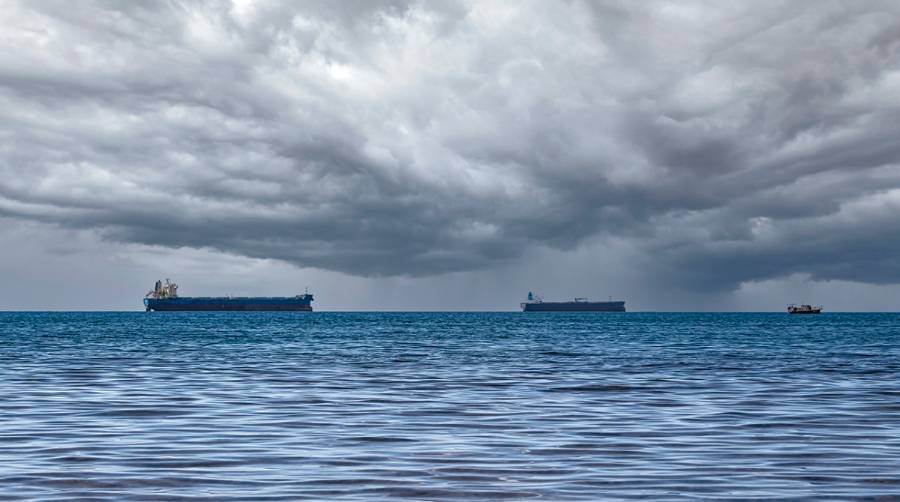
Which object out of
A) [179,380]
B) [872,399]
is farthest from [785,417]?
[179,380]

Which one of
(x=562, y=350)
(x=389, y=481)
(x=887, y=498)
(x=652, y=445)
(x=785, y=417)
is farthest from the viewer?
(x=562, y=350)

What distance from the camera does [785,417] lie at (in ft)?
82.8

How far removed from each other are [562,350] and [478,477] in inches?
2047

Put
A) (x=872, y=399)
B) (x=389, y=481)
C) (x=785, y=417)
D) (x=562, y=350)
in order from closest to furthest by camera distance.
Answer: (x=389, y=481) → (x=785, y=417) → (x=872, y=399) → (x=562, y=350)

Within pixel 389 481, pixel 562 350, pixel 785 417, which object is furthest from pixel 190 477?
pixel 562 350

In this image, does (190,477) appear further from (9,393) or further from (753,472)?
(9,393)

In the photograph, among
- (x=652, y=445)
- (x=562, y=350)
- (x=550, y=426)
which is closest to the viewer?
(x=652, y=445)

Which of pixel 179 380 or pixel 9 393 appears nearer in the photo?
pixel 9 393

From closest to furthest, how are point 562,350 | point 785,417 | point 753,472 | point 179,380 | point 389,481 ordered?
point 389,481, point 753,472, point 785,417, point 179,380, point 562,350

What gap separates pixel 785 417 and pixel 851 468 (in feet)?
28.9

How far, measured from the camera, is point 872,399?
3042 centimetres

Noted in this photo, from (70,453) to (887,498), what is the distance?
574 inches

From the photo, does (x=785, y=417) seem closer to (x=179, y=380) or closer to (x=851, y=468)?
→ (x=851, y=468)

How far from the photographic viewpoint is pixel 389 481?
15141 mm
